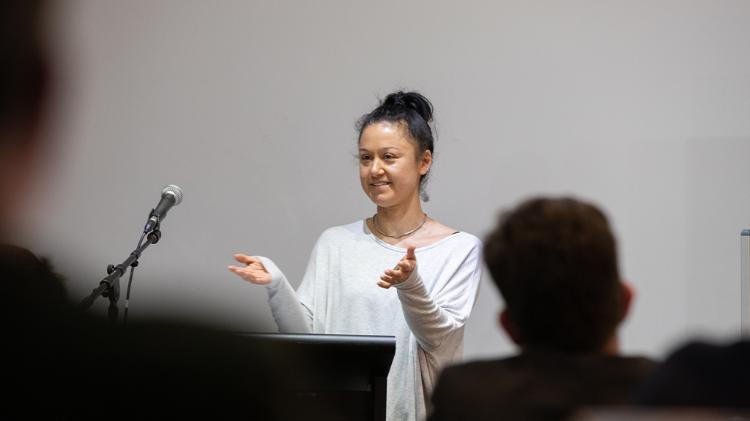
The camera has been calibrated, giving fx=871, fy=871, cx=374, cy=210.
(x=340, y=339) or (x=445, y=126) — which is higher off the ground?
(x=445, y=126)

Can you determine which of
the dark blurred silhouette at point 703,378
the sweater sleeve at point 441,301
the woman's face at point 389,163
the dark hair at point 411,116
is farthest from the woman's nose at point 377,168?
the dark blurred silhouette at point 703,378

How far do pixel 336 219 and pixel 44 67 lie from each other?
117 inches

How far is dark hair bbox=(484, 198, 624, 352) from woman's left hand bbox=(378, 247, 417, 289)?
0.93 m

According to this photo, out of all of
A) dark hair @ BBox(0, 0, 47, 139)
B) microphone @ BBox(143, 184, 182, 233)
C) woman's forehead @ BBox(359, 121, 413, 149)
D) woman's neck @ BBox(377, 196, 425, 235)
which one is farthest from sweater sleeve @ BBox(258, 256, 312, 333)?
dark hair @ BBox(0, 0, 47, 139)

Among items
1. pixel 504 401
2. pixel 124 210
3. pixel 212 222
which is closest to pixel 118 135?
pixel 124 210

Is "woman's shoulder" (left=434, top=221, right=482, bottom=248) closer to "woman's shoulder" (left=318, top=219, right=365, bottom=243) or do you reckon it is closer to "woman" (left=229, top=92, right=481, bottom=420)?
"woman" (left=229, top=92, right=481, bottom=420)

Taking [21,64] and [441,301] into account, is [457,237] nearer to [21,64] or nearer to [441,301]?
[441,301]

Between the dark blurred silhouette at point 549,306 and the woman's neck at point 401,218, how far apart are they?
1525mm

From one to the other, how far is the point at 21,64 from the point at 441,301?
213cm

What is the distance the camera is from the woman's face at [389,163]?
2.61 m

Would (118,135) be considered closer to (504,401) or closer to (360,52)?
(360,52)

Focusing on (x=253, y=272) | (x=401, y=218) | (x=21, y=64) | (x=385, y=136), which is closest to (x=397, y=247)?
(x=401, y=218)

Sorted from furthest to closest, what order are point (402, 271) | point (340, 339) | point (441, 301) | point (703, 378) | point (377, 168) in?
point (377, 168) → point (441, 301) → point (402, 271) → point (340, 339) → point (703, 378)

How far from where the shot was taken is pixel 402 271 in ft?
6.68
